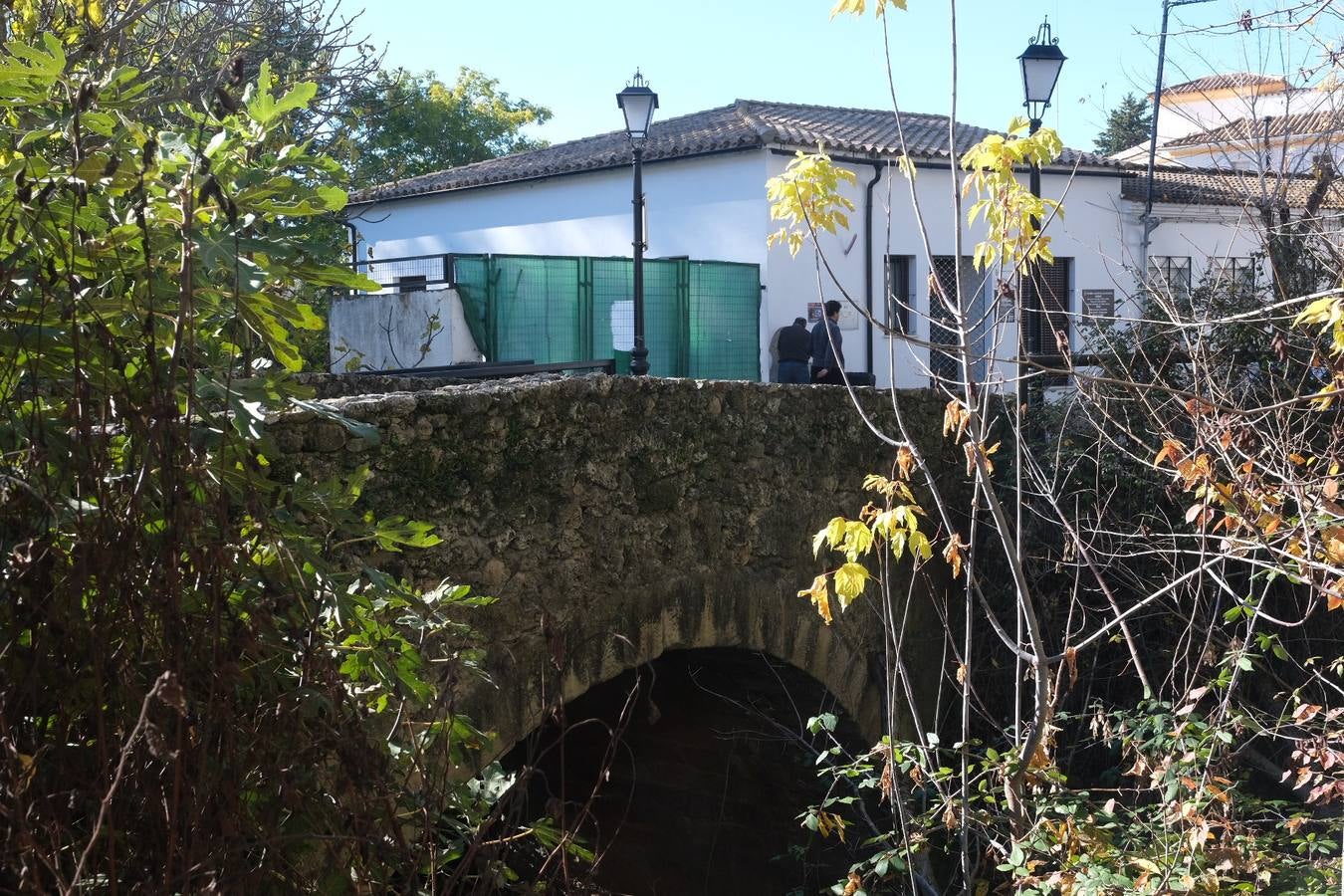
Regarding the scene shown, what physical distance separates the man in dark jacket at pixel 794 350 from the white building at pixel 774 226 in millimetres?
848

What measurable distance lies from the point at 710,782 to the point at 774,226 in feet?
25.0

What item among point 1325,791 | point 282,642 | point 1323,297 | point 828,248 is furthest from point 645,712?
point 828,248

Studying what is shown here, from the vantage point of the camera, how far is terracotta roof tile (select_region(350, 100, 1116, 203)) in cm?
1516

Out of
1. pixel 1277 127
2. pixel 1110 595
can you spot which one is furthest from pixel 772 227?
→ pixel 1110 595

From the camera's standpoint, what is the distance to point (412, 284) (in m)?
14.4

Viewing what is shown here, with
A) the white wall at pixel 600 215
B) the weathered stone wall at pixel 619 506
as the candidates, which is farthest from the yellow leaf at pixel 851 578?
the white wall at pixel 600 215

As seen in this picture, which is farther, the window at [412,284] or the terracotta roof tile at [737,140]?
the terracotta roof tile at [737,140]

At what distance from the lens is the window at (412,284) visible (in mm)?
13188

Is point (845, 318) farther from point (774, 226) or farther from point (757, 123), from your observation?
point (757, 123)

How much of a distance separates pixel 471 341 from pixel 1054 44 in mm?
7125

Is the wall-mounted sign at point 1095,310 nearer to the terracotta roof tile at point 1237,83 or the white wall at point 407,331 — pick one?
the terracotta roof tile at point 1237,83

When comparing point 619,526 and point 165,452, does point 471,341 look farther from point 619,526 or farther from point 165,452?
point 165,452

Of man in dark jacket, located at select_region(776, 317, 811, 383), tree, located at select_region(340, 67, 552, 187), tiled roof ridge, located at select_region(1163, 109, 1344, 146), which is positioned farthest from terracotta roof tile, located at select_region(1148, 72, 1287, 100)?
tree, located at select_region(340, 67, 552, 187)

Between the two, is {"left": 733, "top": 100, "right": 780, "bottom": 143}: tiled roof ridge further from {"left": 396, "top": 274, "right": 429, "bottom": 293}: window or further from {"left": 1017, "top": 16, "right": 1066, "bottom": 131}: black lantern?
{"left": 1017, "top": 16, "right": 1066, "bottom": 131}: black lantern
